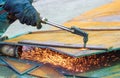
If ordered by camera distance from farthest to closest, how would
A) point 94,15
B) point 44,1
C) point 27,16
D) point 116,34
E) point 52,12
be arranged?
point 44,1 → point 52,12 → point 94,15 → point 116,34 → point 27,16

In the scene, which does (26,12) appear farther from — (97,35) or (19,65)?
(97,35)

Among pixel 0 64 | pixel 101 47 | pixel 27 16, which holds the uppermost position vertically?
pixel 27 16

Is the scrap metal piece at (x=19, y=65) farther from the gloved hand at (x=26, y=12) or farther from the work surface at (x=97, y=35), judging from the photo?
the gloved hand at (x=26, y=12)

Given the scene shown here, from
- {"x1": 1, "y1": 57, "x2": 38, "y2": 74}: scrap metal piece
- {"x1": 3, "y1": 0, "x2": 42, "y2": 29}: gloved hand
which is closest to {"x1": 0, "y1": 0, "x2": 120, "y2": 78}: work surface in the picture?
{"x1": 1, "y1": 57, "x2": 38, "y2": 74}: scrap metal piece

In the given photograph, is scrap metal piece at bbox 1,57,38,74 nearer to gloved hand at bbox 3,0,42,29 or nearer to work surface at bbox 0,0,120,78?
work surface at bbox 0,0,120,78

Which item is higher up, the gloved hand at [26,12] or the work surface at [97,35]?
the gloved hand at [26,12]

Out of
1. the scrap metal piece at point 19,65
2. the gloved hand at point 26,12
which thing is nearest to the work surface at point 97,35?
the scrap metal piece at point 19,65

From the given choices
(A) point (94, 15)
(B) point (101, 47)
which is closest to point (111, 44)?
(B) point (101, 47)

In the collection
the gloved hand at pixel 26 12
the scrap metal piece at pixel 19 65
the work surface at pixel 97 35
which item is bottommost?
the scrap metal piece at pixel 19 65

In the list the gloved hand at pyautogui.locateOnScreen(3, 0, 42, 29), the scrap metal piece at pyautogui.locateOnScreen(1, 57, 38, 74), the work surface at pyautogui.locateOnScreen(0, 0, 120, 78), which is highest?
the gloved hand at pyautogui.locateOnScreen(3, 0, 42, 29)

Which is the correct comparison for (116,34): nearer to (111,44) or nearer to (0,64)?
(111,44)

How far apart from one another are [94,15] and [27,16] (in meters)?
2.20

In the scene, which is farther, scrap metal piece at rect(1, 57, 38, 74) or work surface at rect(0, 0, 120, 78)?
scrap metal piece at rect(1, 57, 38, 74)

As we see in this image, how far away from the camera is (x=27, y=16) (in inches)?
150
